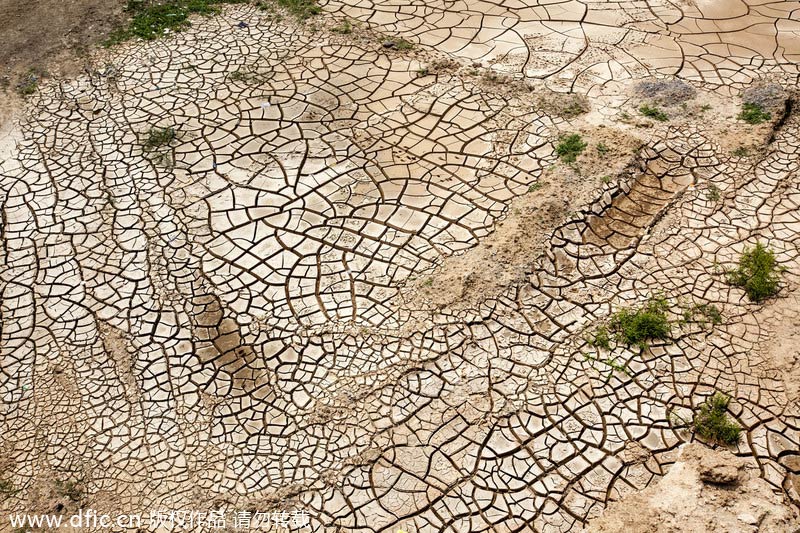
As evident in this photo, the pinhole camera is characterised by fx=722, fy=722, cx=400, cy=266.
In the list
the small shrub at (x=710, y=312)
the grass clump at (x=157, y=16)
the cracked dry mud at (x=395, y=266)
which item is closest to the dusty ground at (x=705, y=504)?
the cracked dry mud at (x=395, y=266)

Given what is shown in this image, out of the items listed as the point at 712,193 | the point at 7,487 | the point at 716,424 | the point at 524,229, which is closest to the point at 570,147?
the point at 524,229

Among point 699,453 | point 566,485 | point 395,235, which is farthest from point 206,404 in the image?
point 699,453

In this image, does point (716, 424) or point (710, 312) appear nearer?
point (716, 424)

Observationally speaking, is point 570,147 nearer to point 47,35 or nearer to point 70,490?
point 70,490

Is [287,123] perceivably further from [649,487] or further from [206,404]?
[649,487]

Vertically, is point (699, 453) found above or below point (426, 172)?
below

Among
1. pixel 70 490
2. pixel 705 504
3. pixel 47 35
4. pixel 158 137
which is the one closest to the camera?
pixel 705 504
